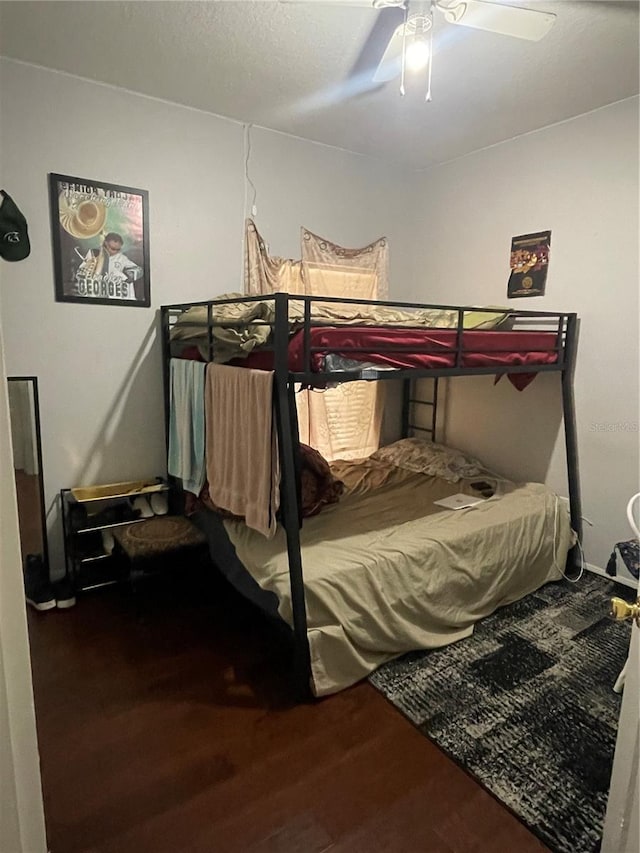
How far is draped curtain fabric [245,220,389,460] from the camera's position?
10.8 feet

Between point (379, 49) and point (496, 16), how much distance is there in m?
0.65

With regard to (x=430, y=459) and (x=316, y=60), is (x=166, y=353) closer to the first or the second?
(x=316, y=60)

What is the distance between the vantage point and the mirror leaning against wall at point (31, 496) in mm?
2578

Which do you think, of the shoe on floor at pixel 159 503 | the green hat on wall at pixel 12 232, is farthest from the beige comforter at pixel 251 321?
the shoe on floor at pixel 159 503

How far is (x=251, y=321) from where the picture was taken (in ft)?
7.13

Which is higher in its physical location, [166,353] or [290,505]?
[166,353]

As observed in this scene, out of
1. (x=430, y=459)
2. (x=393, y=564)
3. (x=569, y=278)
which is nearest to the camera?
(x=393, y=564)

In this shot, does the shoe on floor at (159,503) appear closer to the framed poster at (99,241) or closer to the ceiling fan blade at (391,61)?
the framed poster at (99,241)

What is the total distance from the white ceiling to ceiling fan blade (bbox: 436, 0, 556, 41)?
0.13m

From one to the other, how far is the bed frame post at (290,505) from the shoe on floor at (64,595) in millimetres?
1365

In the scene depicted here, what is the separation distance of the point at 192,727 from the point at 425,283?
3303 mm

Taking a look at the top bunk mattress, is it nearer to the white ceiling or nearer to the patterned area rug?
the white ceiling

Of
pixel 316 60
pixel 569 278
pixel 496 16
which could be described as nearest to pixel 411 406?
pixel 569 278

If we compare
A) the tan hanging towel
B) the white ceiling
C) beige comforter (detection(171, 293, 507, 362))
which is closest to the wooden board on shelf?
the tan hanging towel
